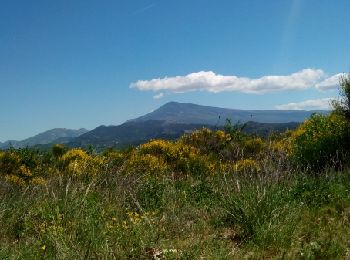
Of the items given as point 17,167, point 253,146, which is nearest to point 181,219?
point 17,167

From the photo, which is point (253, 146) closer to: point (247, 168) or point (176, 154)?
point (176, 154)

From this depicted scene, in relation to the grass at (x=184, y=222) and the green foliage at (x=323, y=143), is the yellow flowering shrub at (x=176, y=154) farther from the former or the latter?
the grass at (x=184, y=222)

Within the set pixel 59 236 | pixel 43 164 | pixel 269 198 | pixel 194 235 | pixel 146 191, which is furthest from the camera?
pixel 43 164

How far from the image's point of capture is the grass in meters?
6.14

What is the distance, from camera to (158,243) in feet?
20.7

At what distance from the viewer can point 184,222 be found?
7.77m

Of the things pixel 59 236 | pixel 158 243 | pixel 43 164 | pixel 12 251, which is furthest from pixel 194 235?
pixel 43 164

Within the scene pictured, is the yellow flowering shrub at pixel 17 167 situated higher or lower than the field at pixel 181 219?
higher

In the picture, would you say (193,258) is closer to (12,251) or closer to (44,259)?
(44,259)

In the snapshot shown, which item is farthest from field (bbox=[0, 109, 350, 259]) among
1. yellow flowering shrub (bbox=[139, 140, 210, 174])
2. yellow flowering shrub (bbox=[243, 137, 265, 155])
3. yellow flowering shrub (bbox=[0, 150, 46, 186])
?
yellow flowering shrub (bbox=[243, 137, 265, 155])

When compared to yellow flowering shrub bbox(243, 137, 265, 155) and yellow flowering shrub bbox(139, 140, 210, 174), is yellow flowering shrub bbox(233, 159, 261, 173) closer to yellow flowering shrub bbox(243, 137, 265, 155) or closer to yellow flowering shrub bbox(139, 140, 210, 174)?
yellow flowering shrub bbox(139, 140, 210, 174)

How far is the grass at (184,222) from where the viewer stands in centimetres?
614

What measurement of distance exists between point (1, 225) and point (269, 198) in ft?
15.4

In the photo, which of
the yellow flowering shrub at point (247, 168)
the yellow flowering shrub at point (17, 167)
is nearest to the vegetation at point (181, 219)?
the yellow flowering shrub at point (247, 168)
